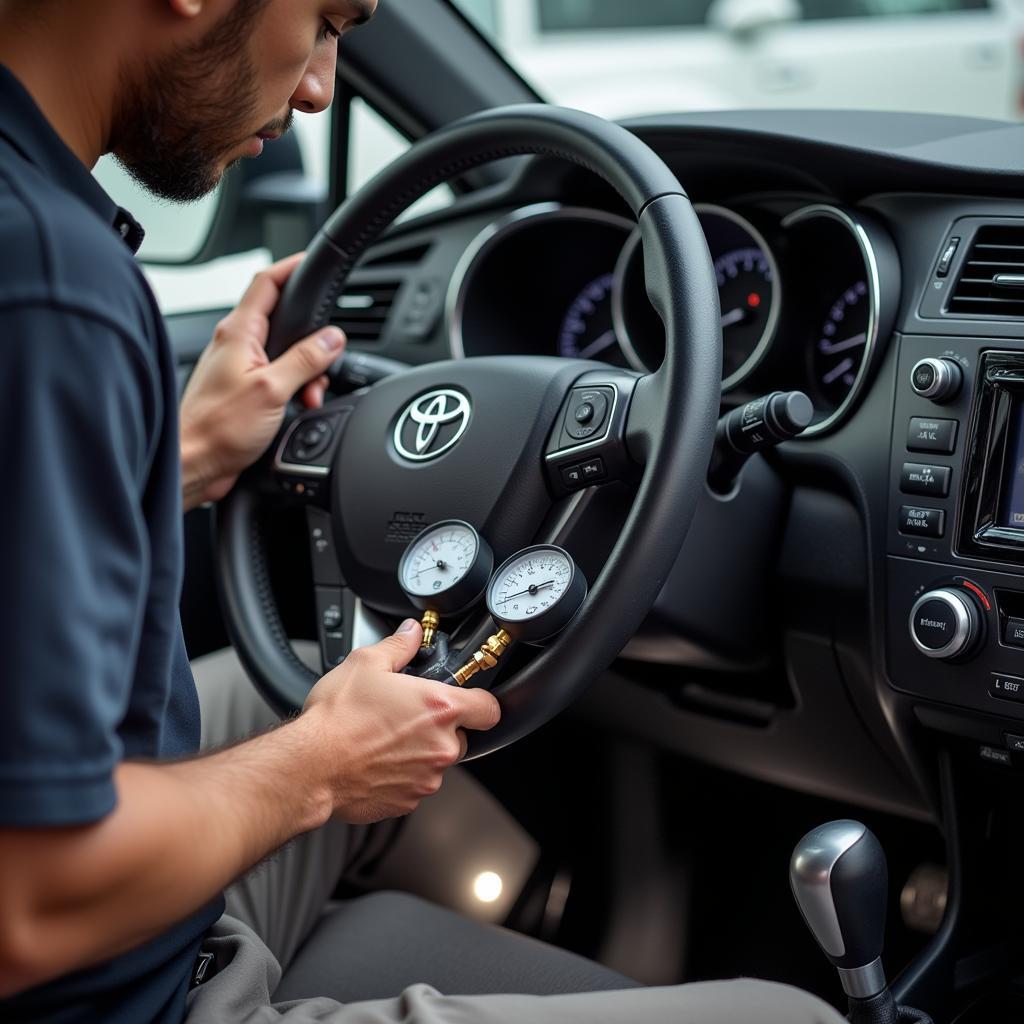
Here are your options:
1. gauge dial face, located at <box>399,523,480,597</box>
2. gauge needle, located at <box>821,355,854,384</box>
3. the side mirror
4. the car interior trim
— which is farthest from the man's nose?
the side mirror

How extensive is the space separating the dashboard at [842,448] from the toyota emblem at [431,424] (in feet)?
0.59

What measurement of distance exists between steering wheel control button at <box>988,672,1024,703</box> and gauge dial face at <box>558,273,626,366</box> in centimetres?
68

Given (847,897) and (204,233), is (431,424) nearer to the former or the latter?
(847,897)

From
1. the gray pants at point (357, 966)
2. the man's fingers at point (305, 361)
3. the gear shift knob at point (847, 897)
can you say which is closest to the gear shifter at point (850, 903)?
the gear shift knob at point (847, 897)

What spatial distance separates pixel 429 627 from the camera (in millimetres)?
1071

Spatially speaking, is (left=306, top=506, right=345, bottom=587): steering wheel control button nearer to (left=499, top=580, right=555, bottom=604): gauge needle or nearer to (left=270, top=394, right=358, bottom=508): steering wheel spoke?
(left=270, top=394, right=358, bottom=508): steering wheel spoke

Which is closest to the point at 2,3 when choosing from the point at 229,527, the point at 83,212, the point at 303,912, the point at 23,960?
the point at 83,212

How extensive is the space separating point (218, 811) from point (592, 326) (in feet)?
3.67

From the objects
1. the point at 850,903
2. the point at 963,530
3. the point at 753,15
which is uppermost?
the point at 753,15

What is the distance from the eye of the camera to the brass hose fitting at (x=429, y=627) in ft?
3.47

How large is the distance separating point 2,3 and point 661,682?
1.05 metres

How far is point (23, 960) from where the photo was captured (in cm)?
67

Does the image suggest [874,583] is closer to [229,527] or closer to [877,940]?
[877,940]

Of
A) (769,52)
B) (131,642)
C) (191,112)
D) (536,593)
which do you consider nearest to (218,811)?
(131,642)
